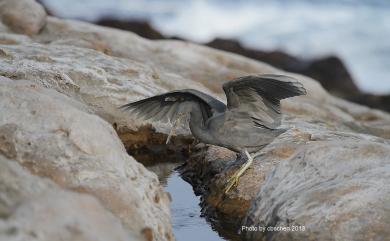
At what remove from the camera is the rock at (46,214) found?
4742mm

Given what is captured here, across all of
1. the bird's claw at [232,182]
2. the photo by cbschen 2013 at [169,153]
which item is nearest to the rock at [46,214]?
the photo by cbschen 2013 at [169,153]

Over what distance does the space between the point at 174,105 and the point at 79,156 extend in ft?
7.61

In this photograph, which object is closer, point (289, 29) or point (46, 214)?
point (46, 214)

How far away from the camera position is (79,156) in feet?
22.2

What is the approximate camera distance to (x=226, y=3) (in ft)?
92.2

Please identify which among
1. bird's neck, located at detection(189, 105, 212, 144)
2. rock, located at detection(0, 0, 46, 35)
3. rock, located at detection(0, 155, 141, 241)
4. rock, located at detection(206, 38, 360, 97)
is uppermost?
rock, located at detection(0, 155, 141, 241)

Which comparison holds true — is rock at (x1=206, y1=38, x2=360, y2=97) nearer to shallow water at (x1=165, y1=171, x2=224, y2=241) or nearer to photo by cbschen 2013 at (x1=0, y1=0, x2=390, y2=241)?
photo by cbschen 2013 at (x1=0, y1=0, x2=390, y2=241)

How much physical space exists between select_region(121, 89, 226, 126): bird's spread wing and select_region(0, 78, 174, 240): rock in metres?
1.68

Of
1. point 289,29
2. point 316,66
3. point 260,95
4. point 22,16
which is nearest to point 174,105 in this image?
point 260,95

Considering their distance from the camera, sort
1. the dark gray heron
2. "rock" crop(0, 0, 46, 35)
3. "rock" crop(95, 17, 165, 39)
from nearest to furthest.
A: 1. the dark gray heron
2. "rock" crop(0, 0, 46, 35)
3. "rock" crop(95, 17, 165, 39)

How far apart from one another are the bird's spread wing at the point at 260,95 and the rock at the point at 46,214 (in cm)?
299

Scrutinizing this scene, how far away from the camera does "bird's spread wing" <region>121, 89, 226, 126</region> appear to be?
28.6 ft

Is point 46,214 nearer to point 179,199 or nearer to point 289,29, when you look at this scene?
point 179,199

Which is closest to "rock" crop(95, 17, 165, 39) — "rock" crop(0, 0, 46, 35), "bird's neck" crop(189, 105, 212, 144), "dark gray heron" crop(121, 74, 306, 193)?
"rock" crop(0, 0, 46, 35)
